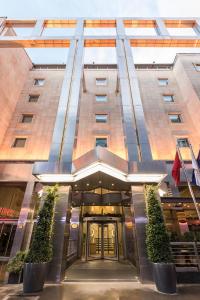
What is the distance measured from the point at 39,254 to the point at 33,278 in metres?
0.72

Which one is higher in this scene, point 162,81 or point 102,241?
point 162,81

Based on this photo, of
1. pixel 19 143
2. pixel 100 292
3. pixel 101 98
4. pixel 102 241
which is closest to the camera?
pixel 100 292

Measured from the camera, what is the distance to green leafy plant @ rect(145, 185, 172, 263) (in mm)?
6215

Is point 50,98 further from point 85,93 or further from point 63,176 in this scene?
point 63,176

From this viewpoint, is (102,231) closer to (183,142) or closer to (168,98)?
(183,142)

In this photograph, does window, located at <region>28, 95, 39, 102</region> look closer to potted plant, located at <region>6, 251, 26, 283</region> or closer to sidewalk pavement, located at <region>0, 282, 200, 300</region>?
potted plant, located at <region>6, 251, 26, 283</region>

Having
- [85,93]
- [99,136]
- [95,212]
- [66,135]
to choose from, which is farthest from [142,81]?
[95,212]

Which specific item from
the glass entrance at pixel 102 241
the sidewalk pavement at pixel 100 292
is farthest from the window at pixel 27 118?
the sidewalk pavement at pixel 100 292

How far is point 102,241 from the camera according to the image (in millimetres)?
13023

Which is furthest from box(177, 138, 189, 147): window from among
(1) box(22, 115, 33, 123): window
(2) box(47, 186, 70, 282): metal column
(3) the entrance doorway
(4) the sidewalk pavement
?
(1) box(22, 115, 33, 123): window

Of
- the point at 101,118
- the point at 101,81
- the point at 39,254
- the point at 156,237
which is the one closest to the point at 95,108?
the point at 101,118

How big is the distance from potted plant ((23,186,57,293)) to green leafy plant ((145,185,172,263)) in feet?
13.4

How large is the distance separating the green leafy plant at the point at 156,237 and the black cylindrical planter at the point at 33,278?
417 cm

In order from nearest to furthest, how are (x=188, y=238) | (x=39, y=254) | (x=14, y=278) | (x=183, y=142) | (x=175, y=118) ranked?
(x=39, y=254), (x=14, y=278), (x=188, y=238), (x=183, y=142), (x=175, y=118)
